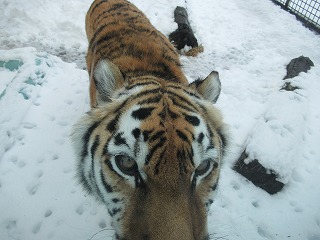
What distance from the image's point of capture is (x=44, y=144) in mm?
2814

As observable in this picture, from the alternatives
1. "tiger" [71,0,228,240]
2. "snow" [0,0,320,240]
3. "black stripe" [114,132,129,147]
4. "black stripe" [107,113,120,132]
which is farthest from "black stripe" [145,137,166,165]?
"snow" [0,0,320,240]

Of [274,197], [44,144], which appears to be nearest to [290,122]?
[274,197]

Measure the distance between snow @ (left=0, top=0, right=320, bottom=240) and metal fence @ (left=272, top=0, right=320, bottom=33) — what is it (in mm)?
234

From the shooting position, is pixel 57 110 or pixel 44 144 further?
pixel 57 110

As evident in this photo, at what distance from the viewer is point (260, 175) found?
2553 millimetres

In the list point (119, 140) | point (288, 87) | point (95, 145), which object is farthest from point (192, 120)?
point (288, 87)

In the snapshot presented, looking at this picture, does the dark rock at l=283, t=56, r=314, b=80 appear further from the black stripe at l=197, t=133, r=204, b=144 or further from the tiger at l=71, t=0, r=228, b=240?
the black stripe at l=197, t=133, r=204, b=144

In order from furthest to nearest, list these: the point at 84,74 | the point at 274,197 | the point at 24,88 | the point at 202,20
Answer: the point at 202,20
the point at 84,74
the point at 24,88
the point at 274,197

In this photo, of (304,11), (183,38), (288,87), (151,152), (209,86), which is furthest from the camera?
(304,11)

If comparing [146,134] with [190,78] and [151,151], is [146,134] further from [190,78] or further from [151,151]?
[190,78]

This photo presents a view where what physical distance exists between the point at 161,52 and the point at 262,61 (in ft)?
9.28

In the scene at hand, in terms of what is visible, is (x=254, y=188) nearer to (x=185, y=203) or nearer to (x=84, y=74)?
(x=185, y=203)

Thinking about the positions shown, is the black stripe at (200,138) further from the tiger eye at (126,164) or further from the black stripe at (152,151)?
the tiger eye at (126,164)

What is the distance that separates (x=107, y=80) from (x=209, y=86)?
0.57 metres
